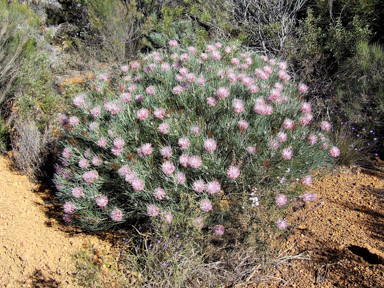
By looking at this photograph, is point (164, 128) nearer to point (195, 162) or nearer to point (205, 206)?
point (195, 162)

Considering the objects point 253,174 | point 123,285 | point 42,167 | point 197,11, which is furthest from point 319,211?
point 197,11

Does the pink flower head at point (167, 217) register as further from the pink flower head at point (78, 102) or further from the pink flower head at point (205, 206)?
the pink flower head at point (78, 102)

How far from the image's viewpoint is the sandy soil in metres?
2.51

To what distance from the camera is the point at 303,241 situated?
2586 mm

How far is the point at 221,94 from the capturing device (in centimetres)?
271

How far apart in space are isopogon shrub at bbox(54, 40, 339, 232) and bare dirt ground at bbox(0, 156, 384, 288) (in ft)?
→ 1.09

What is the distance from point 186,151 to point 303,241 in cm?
133

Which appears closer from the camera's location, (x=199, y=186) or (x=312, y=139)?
(x=199, y=186)

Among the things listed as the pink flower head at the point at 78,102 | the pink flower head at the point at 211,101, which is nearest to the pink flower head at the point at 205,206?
the pink flower head at the point at 211,101

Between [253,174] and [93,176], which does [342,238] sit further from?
[93,176]

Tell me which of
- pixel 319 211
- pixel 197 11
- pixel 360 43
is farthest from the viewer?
pixel 197 11

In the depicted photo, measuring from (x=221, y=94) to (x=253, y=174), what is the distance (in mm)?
800

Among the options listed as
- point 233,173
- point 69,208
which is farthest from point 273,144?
point 69,208

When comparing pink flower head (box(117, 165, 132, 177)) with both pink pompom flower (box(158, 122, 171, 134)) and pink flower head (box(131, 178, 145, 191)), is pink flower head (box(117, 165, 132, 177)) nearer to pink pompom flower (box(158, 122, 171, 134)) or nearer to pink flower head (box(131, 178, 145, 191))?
pink flower head (box(131, 178, 145, 191))
